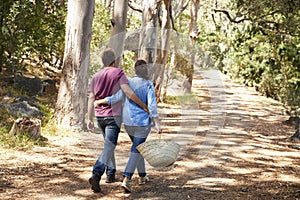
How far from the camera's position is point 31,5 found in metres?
14.0

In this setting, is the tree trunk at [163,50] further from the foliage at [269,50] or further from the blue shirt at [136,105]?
the blue shirt at [136,105]

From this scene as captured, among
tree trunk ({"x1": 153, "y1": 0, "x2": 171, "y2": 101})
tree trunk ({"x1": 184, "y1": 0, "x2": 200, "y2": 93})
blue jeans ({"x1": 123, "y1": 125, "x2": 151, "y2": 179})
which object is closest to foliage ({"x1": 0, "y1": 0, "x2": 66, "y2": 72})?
tree trunk ({"x1": 153, "y1": 0, "x2": 171, "y2": 101})

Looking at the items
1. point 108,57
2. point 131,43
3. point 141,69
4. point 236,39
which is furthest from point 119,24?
point 236,39

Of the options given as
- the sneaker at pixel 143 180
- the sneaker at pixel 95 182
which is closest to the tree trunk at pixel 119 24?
the sneaker at pixel 143 180

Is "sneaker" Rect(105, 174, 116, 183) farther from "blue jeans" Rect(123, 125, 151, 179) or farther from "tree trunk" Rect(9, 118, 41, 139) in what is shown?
"tree trunk" Rect(9, 118, 41, 139)

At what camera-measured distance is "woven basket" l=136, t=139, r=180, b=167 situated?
5617 millimetres

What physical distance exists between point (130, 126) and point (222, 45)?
98.1 feet

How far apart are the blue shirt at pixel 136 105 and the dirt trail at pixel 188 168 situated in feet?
3.24

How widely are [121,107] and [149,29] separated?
966cm

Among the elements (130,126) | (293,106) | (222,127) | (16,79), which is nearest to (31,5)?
(16,79)

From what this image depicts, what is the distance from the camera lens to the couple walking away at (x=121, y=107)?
5820 mm

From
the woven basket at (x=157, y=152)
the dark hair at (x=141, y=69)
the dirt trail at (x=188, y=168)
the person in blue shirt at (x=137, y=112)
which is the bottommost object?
the dirt trail at (x=188, y=168)

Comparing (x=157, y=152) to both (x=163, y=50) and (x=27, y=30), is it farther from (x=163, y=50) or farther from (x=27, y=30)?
(x=163, y=50)

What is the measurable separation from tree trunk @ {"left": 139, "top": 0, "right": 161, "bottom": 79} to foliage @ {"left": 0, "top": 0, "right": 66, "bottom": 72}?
2.78m
